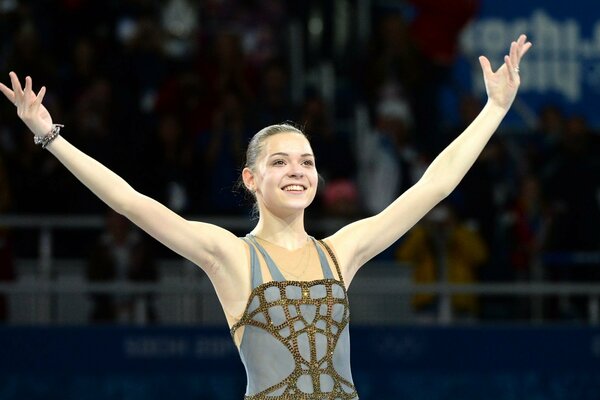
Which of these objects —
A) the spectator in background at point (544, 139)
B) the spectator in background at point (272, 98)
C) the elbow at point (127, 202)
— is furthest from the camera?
the spectator in background at point (544, 139)

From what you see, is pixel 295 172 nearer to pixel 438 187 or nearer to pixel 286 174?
pixel 286 174

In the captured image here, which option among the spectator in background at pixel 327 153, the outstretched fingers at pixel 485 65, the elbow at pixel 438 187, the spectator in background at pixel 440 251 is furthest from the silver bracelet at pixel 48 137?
the spectator in background at pixel 440 251

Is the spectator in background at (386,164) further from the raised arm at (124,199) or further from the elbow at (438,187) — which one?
the raised arm at (124,199)

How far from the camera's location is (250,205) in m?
8.50

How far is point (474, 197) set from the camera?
30.2 feet

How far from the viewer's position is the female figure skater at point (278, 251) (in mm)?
4031

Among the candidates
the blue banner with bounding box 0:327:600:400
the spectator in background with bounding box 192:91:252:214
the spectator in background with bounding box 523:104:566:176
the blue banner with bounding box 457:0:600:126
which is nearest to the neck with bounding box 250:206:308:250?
the blue banner with bounding box 0:327:600:400

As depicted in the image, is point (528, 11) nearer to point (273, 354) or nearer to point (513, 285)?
point (513, 285)

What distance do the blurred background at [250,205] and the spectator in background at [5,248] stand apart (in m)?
0.02

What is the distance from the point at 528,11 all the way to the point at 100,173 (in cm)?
733

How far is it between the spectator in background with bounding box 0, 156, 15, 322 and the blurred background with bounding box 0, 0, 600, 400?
15 mm

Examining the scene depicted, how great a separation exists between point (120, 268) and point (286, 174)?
454cm

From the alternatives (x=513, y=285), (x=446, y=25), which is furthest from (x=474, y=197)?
(x=446, y=25)

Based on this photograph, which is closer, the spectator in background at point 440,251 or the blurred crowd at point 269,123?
the blurred crowd at point 269,123
